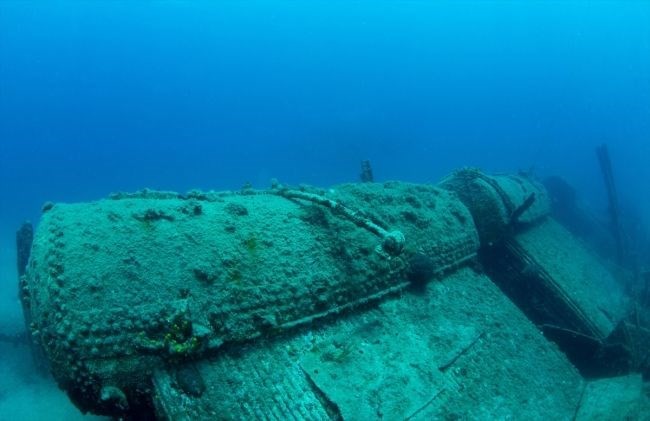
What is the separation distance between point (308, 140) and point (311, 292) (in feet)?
237

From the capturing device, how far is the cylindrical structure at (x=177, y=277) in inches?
69.7

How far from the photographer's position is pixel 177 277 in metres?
2.04

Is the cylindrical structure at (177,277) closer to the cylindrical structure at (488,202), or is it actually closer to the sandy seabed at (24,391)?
the cylindrical structure at (488,202)

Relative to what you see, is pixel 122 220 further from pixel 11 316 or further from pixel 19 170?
pixel 19 170

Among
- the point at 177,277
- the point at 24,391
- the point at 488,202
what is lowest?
the point at 24,391

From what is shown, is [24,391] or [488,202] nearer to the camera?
[488,202]

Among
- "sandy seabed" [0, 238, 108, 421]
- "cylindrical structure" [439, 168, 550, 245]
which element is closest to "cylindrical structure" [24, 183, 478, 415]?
"cylindrical structure" [439, 168, 550, 245]

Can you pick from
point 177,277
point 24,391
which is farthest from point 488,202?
point 24,391

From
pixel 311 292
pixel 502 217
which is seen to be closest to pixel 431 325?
pixel 311 292

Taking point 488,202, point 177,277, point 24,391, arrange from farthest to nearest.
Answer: point 24,391 → point 488,202 → point 177,277

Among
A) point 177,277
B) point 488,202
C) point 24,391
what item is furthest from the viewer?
point 24,391

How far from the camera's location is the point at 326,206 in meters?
3.04

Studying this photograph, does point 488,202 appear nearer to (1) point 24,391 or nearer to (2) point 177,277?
(2) point 177,277

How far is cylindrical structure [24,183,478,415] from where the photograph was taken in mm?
1770
